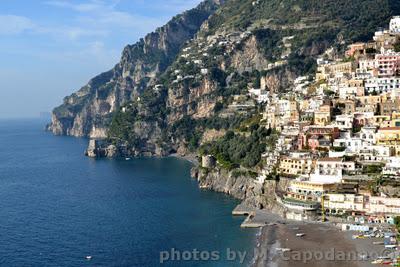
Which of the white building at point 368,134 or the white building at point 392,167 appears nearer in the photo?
the white building at point 392,167

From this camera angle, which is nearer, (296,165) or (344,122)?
(296,165)

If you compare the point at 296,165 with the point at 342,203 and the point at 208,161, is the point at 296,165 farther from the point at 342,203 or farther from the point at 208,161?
the point at 208,161

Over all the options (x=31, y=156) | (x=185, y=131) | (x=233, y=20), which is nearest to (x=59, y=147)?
(x=31, y=156)

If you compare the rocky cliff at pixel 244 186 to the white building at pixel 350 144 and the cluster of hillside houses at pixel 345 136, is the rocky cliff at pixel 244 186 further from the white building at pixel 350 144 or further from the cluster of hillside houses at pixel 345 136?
the white building at pixel 350 144

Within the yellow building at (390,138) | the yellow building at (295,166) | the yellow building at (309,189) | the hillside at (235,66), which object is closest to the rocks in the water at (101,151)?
the hillside at (235,66)

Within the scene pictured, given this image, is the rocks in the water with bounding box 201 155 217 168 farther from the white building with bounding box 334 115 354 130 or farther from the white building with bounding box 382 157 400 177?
the white building with bounding box 382 157 400 177

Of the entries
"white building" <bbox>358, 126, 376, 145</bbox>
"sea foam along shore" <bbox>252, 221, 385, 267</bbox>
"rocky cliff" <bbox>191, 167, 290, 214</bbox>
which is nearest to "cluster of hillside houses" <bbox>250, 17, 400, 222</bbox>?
"white building" <bbox>358, 126, 376, 145</bbox>

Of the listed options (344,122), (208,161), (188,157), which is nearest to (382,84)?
(344,122)

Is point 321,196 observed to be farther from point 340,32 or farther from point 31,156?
point 31,156
